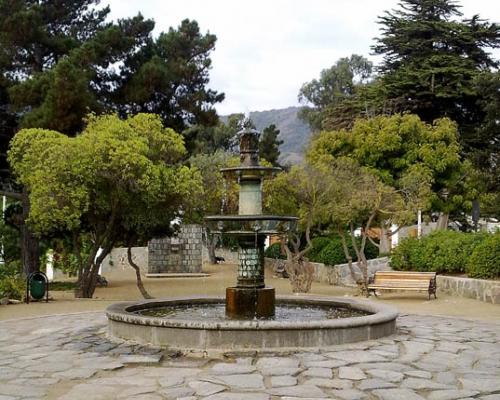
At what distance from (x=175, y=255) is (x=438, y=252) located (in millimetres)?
14170

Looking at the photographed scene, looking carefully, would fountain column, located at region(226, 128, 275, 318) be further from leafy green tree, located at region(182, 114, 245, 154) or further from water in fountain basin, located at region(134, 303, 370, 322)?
leafy green tree, located at region(182, 114, 245, 154)

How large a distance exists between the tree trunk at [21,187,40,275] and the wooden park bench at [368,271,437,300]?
1158cm

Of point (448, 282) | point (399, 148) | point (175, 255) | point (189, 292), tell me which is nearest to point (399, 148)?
point (399, 148)

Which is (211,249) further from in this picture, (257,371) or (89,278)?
(257,371)

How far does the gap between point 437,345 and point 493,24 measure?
24.2m

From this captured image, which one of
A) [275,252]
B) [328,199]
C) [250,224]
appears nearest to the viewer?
[250,224]

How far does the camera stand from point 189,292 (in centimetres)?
2045

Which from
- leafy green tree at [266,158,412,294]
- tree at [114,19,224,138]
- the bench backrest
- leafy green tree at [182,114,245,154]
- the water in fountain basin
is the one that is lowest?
the water in fountain basin

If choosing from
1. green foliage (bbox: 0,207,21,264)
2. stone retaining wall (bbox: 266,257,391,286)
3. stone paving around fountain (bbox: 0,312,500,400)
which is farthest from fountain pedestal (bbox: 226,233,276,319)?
green foliage (bbox: 0,207,21,264)

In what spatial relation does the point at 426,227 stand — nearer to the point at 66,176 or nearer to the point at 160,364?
the point at 66,176

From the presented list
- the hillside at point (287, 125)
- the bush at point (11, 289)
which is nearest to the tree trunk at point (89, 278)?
the bush at point (11, 289)

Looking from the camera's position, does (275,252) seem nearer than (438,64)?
No

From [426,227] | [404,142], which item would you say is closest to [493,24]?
[404,142]

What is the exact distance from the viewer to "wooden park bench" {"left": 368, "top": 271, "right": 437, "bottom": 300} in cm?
1653
